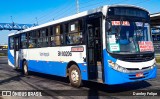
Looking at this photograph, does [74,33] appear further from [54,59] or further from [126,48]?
[126,48]

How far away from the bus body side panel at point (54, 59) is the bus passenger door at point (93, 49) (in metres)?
0.26

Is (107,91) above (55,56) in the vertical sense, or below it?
below

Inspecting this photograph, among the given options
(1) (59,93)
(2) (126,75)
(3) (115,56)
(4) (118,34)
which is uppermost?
(4) (118,34)

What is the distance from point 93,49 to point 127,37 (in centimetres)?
152

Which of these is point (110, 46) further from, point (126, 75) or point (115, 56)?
point (126, 75)

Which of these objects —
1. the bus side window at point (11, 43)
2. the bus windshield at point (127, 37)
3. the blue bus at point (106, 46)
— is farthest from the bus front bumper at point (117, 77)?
the bus side window at point (11, 43)

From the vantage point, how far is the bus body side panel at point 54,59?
11947mm

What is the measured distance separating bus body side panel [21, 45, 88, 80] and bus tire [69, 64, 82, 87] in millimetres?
277

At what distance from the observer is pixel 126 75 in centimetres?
1020

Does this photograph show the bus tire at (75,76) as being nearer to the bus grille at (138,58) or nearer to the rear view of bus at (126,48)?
the rear view of bus at (126,48)

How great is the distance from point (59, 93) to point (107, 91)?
1788 mm

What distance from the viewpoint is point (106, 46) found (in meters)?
10.2

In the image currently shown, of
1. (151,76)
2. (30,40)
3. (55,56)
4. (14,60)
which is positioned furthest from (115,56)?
(14,60)

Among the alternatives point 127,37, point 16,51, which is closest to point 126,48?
point 127,37
